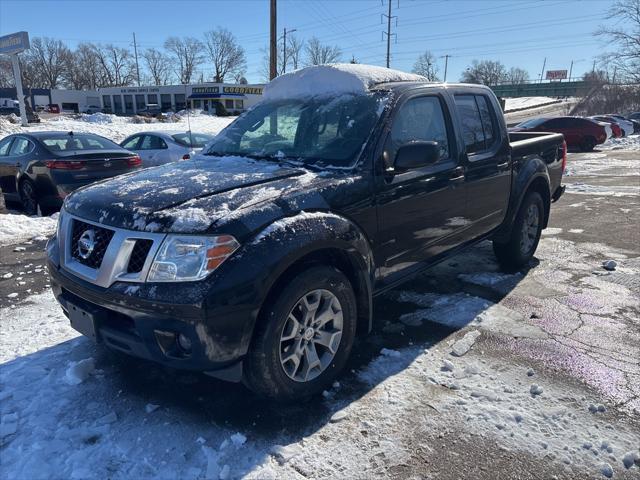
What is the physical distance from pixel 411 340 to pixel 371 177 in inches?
54.3

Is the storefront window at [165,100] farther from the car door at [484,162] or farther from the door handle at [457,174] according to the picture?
the door handle at [457,174]

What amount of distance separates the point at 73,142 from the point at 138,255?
24.1 feet

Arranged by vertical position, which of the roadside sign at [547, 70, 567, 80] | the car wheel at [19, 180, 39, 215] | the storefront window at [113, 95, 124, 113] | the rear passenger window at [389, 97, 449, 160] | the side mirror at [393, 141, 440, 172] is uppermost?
the roadside sign at [547, 70, 567, 80]

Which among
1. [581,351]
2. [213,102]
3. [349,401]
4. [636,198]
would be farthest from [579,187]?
[213,102]

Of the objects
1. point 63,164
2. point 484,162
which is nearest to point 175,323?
point 484,162

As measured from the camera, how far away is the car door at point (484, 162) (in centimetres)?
425

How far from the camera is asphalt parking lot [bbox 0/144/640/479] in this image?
2.47 m

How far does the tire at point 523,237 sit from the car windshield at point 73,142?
7.35 m

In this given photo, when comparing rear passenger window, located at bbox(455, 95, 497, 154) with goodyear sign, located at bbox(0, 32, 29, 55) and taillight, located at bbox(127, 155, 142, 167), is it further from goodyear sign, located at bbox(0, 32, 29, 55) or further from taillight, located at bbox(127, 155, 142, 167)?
goodyear sign, located at bbox(0, 32, 29, 55)

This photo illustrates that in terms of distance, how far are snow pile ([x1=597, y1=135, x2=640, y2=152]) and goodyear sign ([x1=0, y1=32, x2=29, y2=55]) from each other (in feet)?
102

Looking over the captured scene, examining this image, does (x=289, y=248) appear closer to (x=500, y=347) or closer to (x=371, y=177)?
(x=371, y=177)

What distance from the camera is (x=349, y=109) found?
3592 millimetres

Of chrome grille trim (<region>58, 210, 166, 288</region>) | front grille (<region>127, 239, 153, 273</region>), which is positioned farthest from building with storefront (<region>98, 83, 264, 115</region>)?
front grille (<region>127, 239, 153, 273</region>)

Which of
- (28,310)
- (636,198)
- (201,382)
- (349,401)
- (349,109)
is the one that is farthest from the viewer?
(636,198)
